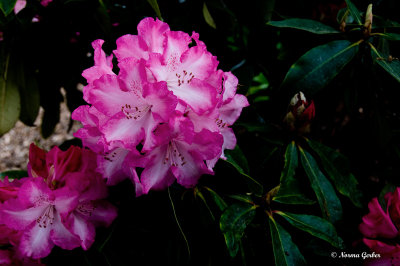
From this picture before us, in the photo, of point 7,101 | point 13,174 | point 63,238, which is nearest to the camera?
point 63,238

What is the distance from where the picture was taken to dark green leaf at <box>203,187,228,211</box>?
865 millimetres

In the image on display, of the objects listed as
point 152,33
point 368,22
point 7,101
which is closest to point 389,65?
point 368,22

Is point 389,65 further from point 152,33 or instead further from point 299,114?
point 152,33

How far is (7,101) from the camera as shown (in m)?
1.25

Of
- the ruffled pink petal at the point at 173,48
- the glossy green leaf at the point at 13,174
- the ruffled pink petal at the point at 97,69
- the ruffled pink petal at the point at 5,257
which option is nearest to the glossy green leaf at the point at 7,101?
the glossy green leaf at the point at 13,174

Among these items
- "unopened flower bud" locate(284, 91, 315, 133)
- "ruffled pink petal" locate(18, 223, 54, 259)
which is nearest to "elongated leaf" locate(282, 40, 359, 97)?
"unopened flower bud" locate(284, 91, 315, 133)

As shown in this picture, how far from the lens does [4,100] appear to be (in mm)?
1248

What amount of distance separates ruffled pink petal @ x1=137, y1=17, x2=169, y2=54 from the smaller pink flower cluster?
28 centimetres

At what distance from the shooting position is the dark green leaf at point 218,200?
2.84 ft

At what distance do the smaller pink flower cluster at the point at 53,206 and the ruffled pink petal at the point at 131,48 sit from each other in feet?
0.79

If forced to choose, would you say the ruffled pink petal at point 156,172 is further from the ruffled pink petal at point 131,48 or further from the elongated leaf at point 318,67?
the elongated leaf at point 318,67

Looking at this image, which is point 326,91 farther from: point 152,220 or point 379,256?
point 152,220

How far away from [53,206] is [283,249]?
1.83ft

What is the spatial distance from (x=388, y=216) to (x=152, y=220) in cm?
60
